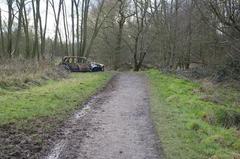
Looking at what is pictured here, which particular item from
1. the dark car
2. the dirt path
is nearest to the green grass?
the dirt path

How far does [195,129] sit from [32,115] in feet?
16.4

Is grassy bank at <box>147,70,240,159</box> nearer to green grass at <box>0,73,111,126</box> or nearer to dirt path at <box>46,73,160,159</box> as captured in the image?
dirt path at <box>46,73,160,159</box>

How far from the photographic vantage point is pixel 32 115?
11711mm

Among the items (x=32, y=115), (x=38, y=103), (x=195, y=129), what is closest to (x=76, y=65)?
(x=38, y=103)

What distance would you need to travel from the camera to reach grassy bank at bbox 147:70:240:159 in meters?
8.34

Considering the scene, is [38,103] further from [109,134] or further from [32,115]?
[109,134]

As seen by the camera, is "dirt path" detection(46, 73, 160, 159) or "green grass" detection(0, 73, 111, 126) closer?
"dirt path" detection(46, 73, 160, 159)

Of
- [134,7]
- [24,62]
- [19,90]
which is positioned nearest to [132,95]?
A: [19,90]

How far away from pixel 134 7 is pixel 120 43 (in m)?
5.46

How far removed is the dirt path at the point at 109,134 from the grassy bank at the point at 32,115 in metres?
0.46

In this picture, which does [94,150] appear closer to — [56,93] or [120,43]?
[56,93]

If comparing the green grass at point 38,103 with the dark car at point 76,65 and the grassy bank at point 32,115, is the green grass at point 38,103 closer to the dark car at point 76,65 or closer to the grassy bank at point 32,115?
the grassy bank at point 32,115

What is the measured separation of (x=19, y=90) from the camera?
56.9 ft

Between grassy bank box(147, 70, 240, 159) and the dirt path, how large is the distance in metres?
0.41
